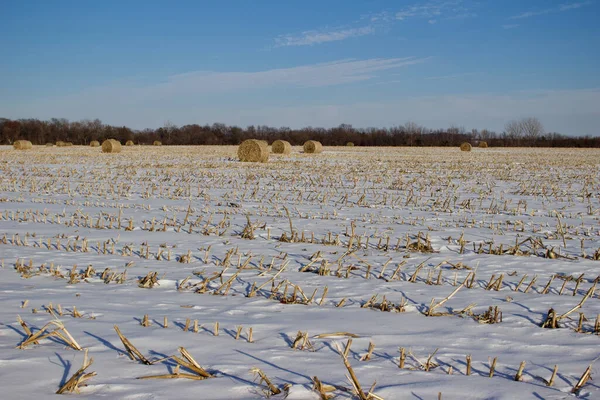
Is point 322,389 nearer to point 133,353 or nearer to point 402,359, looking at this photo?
point 402,359

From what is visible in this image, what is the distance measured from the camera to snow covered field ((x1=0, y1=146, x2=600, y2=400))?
10.1 feet

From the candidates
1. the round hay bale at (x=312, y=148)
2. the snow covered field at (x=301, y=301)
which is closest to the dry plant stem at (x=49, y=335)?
the snow covered field at (x=301, y=301)

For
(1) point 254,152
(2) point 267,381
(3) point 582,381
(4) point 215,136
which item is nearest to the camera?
(2) point 267,381

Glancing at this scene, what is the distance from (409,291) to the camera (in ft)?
17.0

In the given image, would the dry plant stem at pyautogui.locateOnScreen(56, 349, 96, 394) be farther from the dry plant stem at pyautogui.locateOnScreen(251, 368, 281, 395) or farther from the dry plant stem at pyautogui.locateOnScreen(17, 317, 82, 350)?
the dry plant stem at pyautogui.locateOnScreen(251, 368, 281, 395)

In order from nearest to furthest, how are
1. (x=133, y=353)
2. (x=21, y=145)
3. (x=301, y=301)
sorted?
(x=133, y=353), (x=301, y=301), (x=21, y=145)

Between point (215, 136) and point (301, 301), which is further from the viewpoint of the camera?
point (215, 136)

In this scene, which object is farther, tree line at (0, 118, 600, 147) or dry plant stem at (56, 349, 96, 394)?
tree line at (0, 118, 600, 147)

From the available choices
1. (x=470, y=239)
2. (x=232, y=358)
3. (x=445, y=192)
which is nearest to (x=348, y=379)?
(x=232, y=358)

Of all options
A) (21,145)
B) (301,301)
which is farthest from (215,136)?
(301,301)

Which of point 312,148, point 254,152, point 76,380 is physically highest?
point 312,148

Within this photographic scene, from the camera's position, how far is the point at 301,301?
477 cm

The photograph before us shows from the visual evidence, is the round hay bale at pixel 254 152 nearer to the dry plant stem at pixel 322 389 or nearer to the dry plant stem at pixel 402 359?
the dry plant stem at pixel 402 359

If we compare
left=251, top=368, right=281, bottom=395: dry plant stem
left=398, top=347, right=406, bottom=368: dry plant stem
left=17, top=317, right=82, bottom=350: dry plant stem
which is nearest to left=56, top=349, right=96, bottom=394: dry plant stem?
left=17, top=317, right=82, bottom=350: dry plant stem
